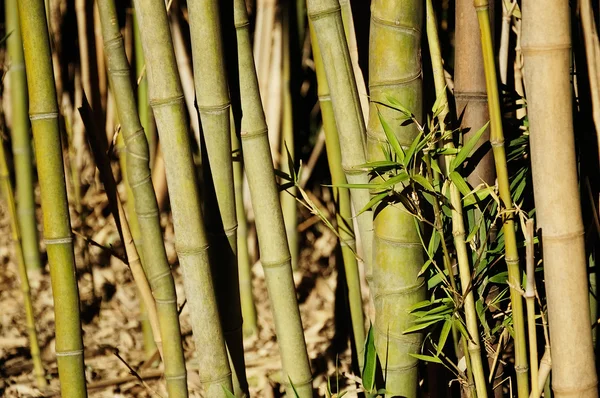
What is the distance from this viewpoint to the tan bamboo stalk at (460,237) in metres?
0.75

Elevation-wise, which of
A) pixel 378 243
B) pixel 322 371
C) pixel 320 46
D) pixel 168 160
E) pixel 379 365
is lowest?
pixel 322 371

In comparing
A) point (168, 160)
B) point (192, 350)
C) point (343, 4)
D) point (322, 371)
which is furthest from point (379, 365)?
point (192, 350)

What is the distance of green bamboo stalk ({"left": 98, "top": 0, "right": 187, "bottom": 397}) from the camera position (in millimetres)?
882

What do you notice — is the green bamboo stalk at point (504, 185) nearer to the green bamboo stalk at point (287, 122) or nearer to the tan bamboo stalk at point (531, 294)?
the tan bamboo stalk at point (531, 294)

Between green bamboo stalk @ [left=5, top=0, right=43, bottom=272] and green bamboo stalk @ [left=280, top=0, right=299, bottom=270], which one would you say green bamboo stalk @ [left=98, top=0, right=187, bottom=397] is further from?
green bamboo stalk @ [left=5, top=0, right=43, bottom=272]

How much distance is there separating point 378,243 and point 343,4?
12.9 inches

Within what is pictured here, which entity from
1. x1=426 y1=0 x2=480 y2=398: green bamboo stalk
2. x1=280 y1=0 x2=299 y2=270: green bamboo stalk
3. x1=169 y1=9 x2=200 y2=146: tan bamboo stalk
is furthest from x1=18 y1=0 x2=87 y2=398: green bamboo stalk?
x1=169 y1=9 x2=200 y2=146: tan bamboo stalk

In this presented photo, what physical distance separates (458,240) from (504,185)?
8cm

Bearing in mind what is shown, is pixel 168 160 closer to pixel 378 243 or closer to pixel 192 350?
pixel 378 243

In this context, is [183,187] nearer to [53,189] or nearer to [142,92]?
[53,189]

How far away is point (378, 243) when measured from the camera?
812mm

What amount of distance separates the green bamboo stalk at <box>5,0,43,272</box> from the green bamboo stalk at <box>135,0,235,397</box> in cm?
124

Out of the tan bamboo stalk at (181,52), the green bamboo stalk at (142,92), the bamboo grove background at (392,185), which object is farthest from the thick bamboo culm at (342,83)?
the tan bamboo stalk at (181,52)

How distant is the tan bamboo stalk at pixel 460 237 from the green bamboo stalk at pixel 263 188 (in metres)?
0.20
